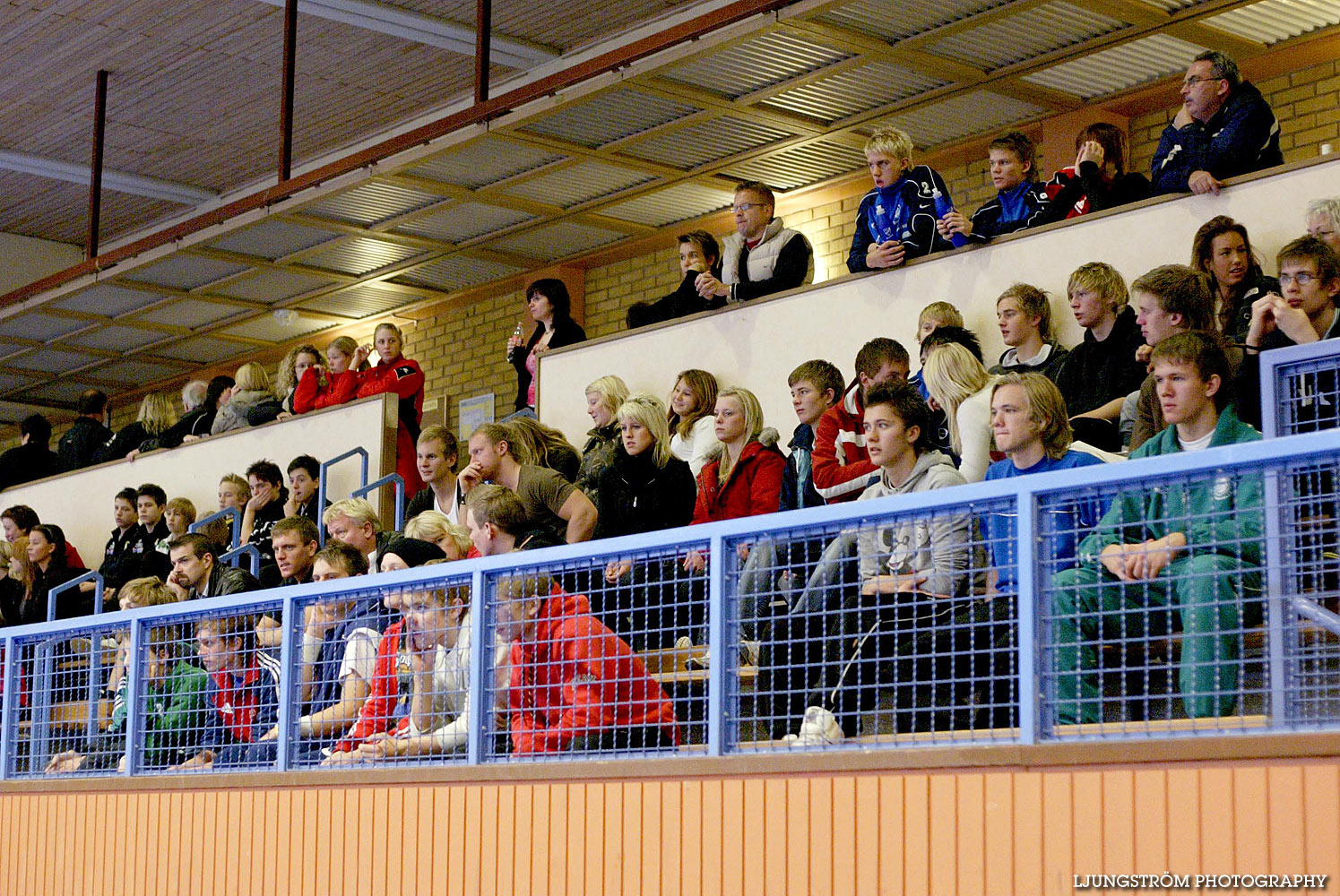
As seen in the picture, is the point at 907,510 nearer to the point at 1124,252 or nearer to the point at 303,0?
the point at 1124,252

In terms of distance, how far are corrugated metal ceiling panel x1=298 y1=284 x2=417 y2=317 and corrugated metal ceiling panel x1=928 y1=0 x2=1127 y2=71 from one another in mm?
5544

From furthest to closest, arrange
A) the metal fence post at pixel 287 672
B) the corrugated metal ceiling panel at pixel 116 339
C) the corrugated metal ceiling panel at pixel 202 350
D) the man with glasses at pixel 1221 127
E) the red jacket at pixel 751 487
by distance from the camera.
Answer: the corrugated metal ceiling panel at pixel 202 350 < the corrugated metal ceiling panel at pixel 116 339 < the red jacket at pixel 751 487 < the man with glasses at pixel 1221 127 < the metal fence post at pixel 287 672

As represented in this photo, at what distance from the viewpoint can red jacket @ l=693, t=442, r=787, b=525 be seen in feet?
21.8

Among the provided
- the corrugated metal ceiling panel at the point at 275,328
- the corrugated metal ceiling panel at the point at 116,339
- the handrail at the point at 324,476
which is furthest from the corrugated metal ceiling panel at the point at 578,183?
the corrugated metal ceiling panel at the point at 116,339

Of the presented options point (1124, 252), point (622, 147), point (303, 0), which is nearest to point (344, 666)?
point (1124, 252)

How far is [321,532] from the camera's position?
9859 mm

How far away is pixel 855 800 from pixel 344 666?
2.05 metres

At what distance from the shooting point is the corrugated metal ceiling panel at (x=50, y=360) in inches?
543

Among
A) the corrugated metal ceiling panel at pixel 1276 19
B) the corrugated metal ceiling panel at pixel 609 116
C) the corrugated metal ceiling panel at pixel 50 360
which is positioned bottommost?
the corrugated metal ceiling panel at pixel 50 360

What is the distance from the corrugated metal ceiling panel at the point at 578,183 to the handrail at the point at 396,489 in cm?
185

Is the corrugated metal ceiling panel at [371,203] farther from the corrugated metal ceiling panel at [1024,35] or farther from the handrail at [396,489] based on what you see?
the corrugated metal ceiling panel at [1024,35]

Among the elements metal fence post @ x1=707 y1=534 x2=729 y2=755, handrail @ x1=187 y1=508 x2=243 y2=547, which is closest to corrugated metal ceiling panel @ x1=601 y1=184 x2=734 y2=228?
handrail @ x1=187 y1=508 x2=243 y2=547

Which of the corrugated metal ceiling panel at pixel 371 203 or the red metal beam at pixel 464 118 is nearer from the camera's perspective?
the red metal beam at pixel 464 118

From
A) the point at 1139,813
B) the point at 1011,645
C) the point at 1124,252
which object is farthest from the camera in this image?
the point at 1124,252
